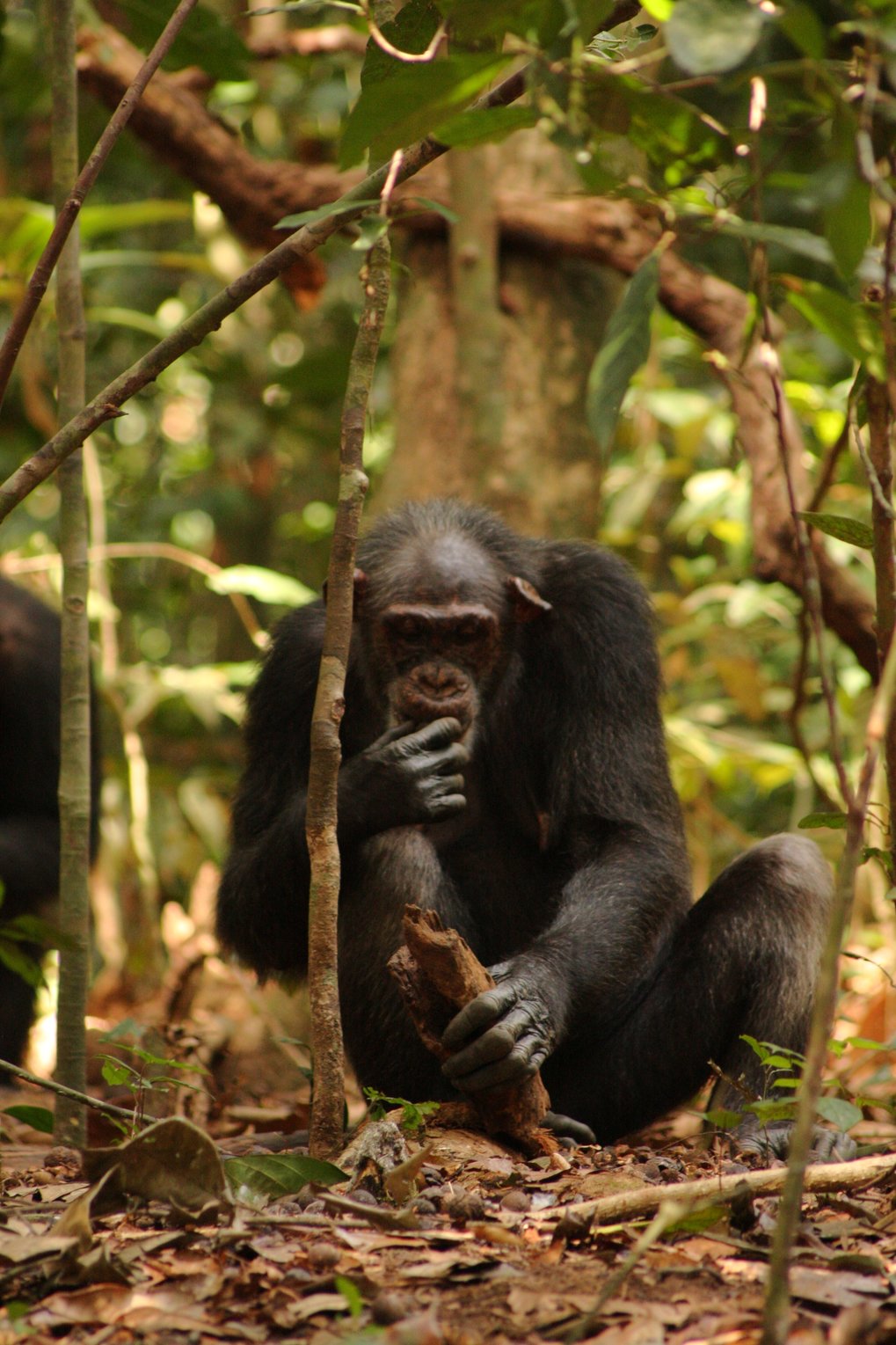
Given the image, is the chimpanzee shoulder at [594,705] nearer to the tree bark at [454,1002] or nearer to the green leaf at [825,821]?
the tree bark at [454,1002]

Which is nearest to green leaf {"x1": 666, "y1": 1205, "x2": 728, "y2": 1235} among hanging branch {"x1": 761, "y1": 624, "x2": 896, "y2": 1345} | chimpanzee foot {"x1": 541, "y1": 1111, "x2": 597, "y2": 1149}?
hanging branch {"x1": 761, "y1": 624, "x2": 896, "y2": 1345}

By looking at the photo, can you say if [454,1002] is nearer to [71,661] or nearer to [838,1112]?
[838,1112]

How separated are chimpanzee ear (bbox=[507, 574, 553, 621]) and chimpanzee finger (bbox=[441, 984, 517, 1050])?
151 centimetres

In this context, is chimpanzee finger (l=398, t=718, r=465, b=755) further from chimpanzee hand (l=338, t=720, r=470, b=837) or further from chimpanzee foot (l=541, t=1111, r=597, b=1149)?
chimpanzee foot (l=541, t=1111, r=597, b=1149)

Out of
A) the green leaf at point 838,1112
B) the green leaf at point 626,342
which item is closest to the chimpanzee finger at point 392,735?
the green leaf at point 838,1112

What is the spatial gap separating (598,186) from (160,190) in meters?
9.68

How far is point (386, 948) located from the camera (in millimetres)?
4273

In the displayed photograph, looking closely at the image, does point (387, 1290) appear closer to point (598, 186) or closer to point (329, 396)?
point (598, 186)

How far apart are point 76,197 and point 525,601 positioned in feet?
6.88

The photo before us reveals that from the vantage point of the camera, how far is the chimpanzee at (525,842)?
4180 millimetres

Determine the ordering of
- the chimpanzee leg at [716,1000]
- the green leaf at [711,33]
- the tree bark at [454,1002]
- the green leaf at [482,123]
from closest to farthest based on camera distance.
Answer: the green leaf at [711,33] → the green leaf at [482,123] → the tree bark at [454,1002] → the chimpanzee leg at [716,1000]

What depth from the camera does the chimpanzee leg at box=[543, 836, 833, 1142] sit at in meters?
4.12

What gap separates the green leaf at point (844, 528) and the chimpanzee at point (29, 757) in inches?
170

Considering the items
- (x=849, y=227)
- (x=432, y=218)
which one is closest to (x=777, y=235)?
(x=849, y=227)
